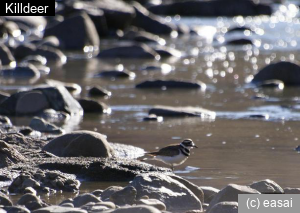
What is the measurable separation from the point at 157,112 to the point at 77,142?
392 centimetres

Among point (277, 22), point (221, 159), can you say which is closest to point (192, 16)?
point (277, 22)

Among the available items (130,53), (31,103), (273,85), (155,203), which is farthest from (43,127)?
(130,53)

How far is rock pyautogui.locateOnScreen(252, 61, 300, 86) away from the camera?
17391mm

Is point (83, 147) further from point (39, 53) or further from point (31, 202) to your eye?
point (39, 53)

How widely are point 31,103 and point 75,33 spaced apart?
13546 millimetres

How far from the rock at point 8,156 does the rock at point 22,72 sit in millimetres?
9997

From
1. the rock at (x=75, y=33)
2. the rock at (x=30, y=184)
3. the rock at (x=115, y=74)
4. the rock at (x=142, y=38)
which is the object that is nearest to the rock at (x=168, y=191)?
the rock at (x=30, y=184)

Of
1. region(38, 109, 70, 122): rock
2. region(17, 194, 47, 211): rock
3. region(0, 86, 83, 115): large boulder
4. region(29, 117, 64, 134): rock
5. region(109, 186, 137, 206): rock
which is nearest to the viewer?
region(17, 194, 47, 211): rock

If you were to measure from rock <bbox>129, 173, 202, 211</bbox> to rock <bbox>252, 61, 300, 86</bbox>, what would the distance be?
10564 mm

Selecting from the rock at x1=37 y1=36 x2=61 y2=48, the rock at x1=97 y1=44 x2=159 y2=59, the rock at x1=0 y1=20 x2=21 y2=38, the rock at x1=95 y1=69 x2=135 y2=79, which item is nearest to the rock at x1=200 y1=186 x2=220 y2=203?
the rock at x1=95 y1=69 x2=135 y2=79

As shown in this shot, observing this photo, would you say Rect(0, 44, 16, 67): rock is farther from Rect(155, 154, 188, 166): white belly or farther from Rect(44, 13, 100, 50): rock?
Rect(155, 154, 188, 166): white belly

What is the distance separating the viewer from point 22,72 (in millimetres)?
18688

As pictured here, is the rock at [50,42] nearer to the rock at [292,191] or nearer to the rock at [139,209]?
the rock at [292,191]

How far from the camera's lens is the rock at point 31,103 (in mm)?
12930
